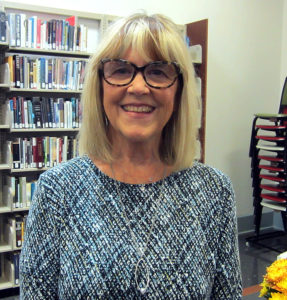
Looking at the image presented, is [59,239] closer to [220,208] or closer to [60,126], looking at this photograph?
[220,208]

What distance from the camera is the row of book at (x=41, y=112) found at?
2975 mm

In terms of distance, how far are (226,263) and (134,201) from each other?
31 cm

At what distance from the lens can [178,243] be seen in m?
0.99

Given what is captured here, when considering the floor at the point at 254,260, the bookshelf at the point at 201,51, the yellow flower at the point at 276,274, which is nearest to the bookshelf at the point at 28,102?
the floor at the point at 254,260

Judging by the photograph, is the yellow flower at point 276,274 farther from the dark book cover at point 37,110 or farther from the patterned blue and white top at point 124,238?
the dark book cover at point 37,110

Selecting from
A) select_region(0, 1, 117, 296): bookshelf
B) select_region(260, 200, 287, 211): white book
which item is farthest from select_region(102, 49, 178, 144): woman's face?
select_region(260, 200, 287, 211): white book

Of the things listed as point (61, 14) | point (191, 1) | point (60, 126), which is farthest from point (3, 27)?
point (191, 1)

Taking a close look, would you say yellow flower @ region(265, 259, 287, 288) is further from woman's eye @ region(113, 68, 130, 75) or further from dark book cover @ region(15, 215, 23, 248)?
dark book cover @ region(15, 215, 23, 248)

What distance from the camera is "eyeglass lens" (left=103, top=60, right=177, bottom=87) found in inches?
37.6

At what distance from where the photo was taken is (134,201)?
3.33ft

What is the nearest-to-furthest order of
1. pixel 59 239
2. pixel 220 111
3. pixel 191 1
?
pixel 59 239, pixel 191 1, pixel 220 111

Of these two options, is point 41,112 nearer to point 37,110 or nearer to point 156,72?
point 37,110

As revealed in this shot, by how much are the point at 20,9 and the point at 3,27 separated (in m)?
0.43

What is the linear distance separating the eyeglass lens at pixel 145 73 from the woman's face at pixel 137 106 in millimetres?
13
